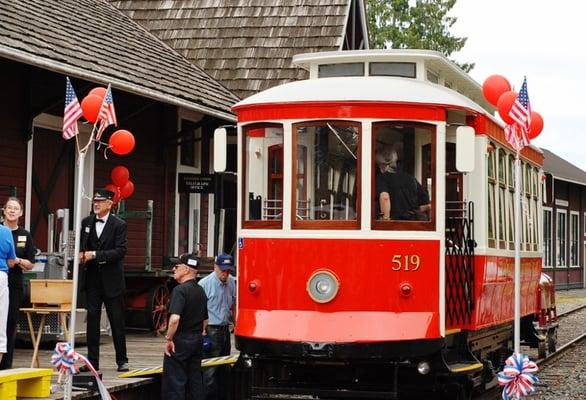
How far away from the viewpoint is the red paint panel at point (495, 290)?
1178 cm

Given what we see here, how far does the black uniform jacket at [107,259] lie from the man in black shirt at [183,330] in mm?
1190

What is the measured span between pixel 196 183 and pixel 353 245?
8495 millimetres

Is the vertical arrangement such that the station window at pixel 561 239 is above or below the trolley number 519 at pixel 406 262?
above

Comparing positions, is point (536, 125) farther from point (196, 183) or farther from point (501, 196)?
point (196, 183)

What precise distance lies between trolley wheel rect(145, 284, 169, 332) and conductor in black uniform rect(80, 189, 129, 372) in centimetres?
488

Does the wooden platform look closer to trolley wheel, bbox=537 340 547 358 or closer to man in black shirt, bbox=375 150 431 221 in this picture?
man in black shirt, bbox=375 150 431 221

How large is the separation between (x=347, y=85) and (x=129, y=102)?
701 cm

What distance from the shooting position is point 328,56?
1301cm

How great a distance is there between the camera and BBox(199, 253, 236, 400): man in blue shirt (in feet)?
39.6

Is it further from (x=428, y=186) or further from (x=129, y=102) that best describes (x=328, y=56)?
(x=129, y=102)

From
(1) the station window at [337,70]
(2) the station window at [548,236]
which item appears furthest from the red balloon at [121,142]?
(2) the station window at [548,236]

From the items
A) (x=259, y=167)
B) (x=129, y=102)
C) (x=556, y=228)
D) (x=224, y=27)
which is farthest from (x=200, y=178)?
(x=556, y=228)

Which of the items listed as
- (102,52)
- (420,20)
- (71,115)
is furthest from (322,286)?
(420,20)

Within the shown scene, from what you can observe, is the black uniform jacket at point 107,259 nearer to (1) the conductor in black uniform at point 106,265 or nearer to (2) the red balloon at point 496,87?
(1) the conductor in black uniform at point 106,265
